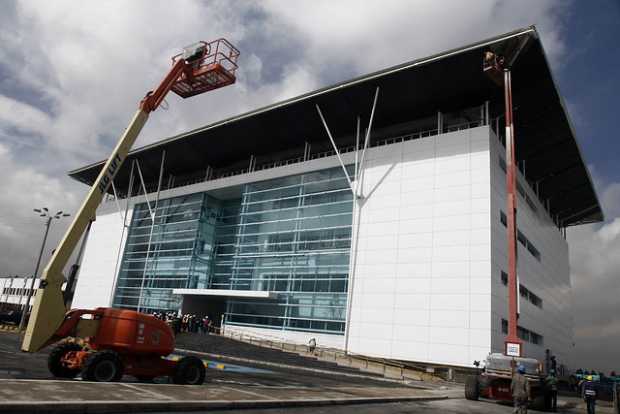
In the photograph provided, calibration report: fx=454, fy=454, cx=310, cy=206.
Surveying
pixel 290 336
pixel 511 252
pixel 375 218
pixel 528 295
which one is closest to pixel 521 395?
pixel 511 252

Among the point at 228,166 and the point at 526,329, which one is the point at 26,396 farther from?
the point at 228,166

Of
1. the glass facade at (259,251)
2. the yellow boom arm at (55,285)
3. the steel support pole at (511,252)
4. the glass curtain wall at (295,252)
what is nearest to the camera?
the yellow boom arm at (55,285)

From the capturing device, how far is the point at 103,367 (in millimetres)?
11367

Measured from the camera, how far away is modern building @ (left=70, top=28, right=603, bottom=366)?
110 ft

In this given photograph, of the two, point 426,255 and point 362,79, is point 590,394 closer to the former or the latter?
point 426,255

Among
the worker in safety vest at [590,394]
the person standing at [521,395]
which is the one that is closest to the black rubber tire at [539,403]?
the worker in safety vest at [590,394]

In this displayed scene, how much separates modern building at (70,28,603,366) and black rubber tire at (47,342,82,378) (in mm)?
26053

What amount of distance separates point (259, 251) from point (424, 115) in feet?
67.6

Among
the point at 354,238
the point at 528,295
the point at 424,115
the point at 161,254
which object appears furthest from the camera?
the point at 161,254

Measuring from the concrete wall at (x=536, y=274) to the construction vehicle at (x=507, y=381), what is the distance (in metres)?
14.1

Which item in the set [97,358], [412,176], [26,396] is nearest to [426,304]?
[412,176]

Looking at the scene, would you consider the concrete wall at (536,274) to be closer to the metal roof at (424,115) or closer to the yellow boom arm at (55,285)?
the metal roof at (424,115)

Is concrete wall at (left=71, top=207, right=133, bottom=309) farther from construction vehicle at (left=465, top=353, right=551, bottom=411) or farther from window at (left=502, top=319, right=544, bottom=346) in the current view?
construction vehicle at (left=465, top=353, right=551, bottom=411)

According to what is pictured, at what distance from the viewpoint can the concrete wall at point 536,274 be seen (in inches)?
1321
